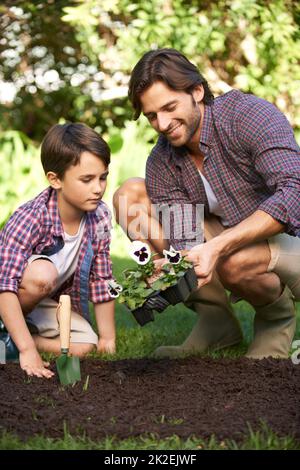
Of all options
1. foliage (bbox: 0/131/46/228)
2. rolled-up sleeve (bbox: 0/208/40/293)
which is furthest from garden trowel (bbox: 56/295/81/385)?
foliage (bbox: 0/131/46/228)

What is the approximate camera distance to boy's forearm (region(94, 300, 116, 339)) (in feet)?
11.3

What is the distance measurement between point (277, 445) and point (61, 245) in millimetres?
1532

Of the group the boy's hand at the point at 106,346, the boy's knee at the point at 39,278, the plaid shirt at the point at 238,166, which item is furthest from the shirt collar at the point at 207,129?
the boy's hand at the point at 106,346

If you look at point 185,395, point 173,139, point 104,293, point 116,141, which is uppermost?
point 173,139

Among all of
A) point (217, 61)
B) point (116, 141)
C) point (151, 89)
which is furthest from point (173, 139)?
point (217, 61)

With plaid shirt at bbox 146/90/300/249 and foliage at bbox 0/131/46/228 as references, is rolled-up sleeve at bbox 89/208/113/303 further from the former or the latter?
foliage at bbox 0/131/46/228

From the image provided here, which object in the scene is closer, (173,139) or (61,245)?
(173,139)

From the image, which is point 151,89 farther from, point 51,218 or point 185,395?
point 185,395

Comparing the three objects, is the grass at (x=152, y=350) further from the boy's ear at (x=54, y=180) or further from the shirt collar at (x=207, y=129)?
the shirt collar at (x=207, y=129)

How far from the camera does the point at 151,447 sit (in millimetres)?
2100

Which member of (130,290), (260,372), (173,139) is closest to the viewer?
(130,290)

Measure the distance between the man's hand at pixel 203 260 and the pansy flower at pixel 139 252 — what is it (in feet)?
0.50

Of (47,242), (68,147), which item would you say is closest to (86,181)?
(68,147)

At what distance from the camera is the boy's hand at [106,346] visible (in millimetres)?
3393
